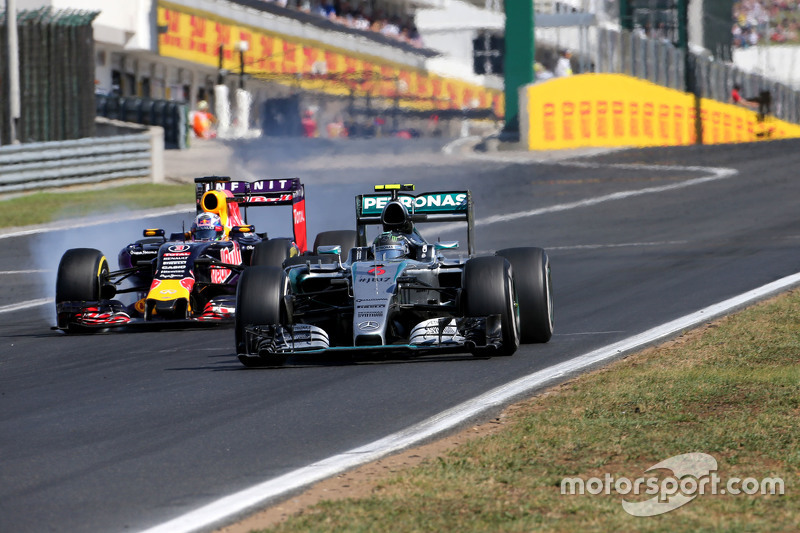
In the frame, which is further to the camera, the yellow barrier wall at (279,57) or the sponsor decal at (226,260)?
the yellow barrier wall at (279,57)

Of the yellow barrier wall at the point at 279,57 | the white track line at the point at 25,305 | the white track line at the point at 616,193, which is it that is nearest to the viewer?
the white track line at the point at 25,305

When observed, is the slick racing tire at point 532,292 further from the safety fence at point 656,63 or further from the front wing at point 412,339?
the safety fence at point 656,63

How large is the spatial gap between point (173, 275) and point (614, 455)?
720 cm

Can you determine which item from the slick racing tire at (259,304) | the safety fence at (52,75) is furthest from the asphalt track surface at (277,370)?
the safety fence at (52,75)

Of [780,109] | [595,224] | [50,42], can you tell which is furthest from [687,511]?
[780,109]

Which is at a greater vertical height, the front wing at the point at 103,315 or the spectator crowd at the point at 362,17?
the spectator crowd at the point at 362,17

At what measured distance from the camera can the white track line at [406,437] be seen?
5.59 metres

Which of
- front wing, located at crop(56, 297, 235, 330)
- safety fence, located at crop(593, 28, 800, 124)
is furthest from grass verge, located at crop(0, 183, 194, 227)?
safety fence, located at crop(593, 28, 800, 124)

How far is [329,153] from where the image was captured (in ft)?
111

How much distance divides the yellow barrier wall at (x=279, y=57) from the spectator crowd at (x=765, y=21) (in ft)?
94.4

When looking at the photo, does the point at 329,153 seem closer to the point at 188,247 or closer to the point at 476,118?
the point at 476,118

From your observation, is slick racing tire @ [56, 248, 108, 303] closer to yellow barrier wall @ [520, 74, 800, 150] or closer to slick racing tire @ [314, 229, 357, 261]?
slick racing tire @ [314, 229, 357, 261]

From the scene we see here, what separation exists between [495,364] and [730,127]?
1354 inches

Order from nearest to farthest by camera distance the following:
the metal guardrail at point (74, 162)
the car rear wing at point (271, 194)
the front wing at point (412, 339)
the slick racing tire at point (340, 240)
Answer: the front wing at point (412, 339), the slick racing tire at point (340, 240), the car rear wing at point (271, 194), the metal guardrail at point (74, 162)
